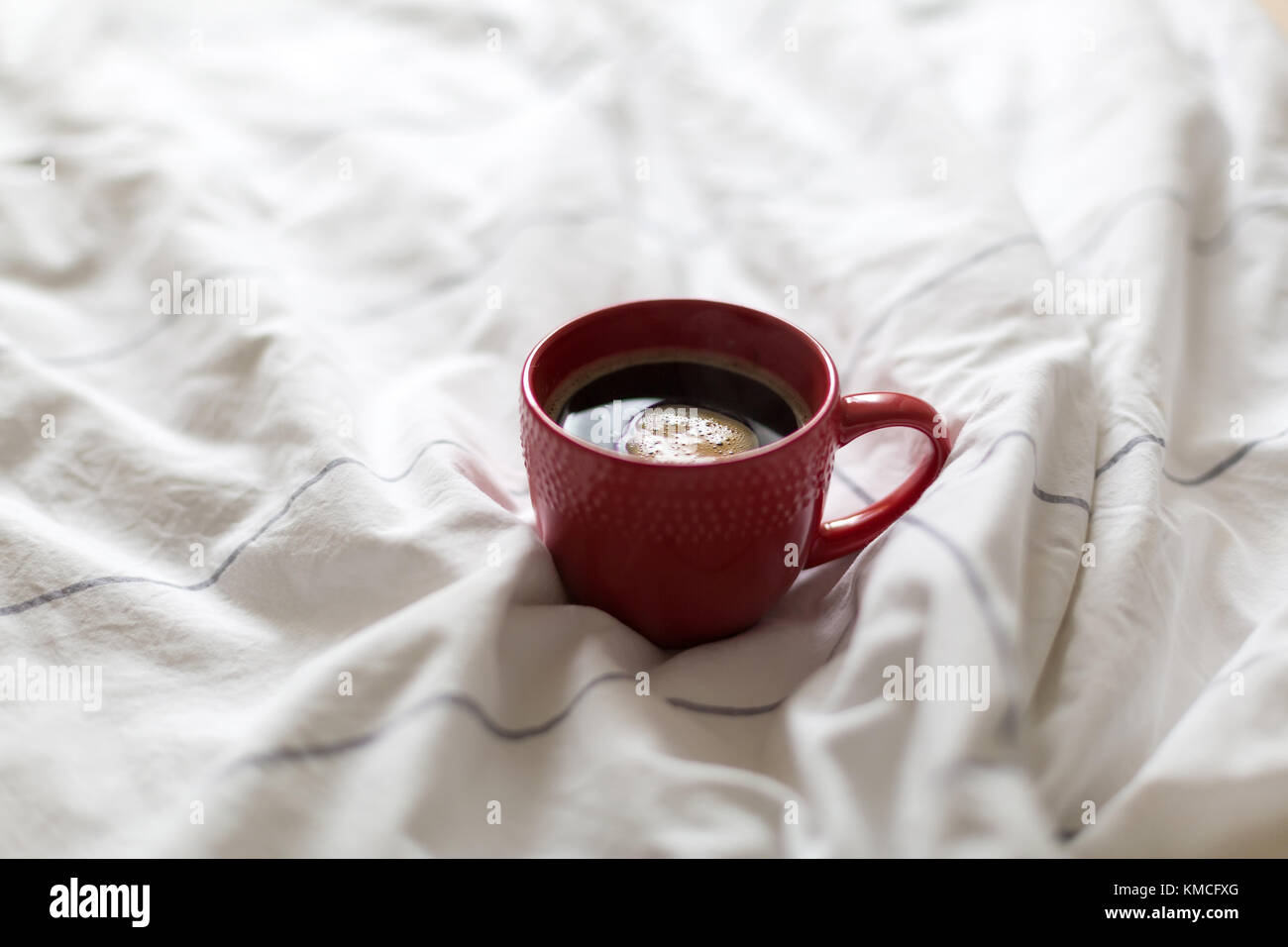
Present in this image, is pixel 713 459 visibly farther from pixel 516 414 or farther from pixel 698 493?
pixel 516 414

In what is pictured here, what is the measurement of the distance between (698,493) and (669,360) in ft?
0.40

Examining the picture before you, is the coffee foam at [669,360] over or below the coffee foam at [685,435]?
over

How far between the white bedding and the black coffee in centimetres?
6

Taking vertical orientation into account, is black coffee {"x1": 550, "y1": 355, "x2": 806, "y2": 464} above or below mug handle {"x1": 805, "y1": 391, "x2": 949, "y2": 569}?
above

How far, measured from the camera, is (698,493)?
1.32ft

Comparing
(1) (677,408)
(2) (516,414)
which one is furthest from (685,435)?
(2) (516,414)

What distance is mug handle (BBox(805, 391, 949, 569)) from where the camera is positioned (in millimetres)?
457

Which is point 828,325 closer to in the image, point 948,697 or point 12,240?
point 948,697

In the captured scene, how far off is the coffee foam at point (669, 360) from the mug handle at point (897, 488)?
0.08 feet

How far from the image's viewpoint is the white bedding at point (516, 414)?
1.24 feet

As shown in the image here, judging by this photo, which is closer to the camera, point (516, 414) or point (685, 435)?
point (685, 435)

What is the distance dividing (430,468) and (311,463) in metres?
0.06
